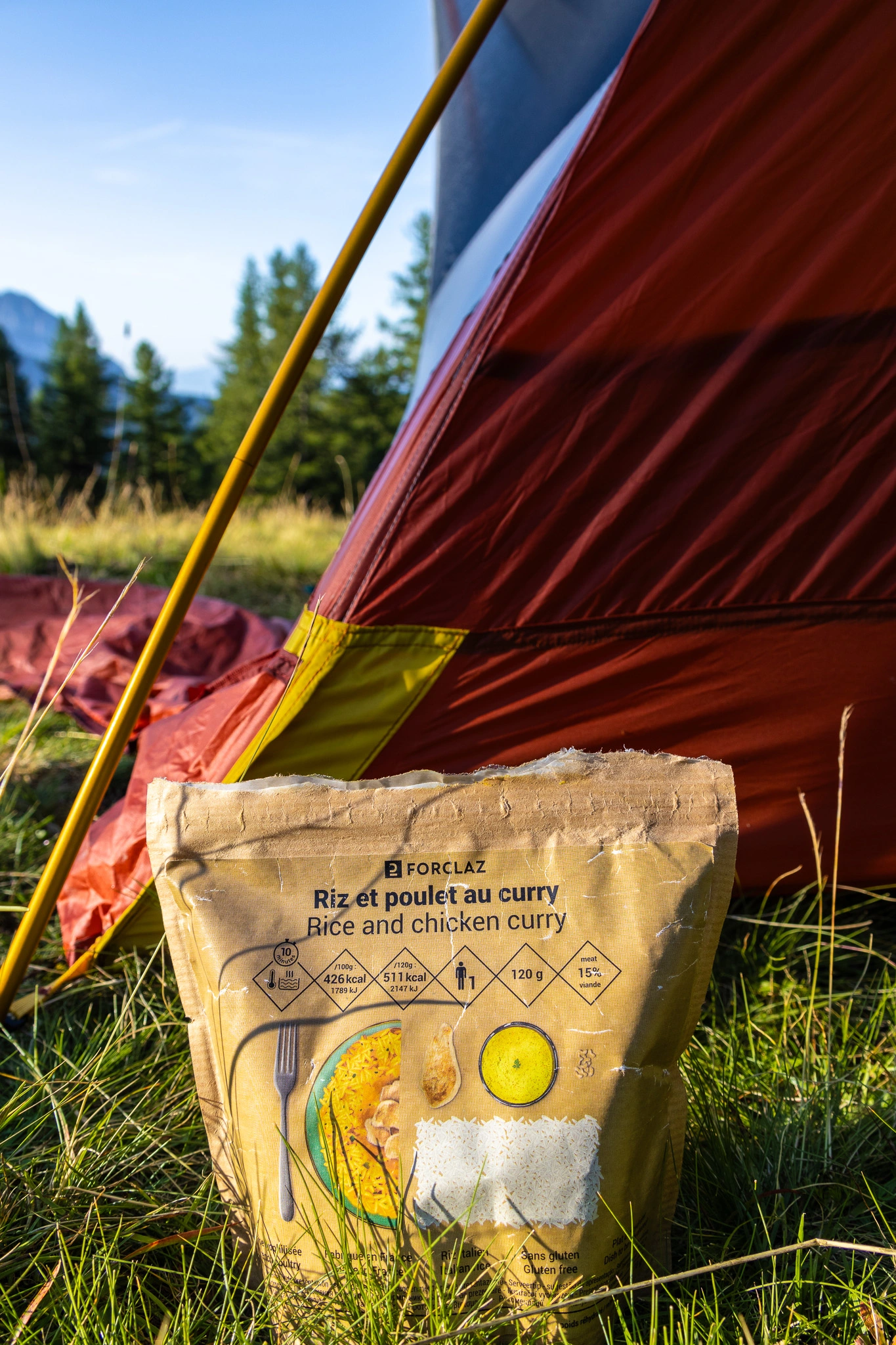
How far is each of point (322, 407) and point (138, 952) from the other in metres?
25.2

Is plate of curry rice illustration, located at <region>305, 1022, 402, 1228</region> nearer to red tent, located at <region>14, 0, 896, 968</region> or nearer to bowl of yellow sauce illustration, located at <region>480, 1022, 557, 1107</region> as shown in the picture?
bowl of yellow sauce illustration, located at <region>480, 1022, 557, 1107</region>

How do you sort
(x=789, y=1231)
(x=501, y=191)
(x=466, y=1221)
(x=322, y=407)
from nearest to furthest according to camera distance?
(x=466, y=1221) < (x=789, y=1231) < (x=501, y=191) < (x=322, y=407)

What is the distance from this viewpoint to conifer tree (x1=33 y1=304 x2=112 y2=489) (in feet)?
85.1

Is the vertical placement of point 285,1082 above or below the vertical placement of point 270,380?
below

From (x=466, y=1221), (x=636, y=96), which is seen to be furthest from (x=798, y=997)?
(x=636, y=96)

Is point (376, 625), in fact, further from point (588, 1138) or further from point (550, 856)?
point (588, 1138)

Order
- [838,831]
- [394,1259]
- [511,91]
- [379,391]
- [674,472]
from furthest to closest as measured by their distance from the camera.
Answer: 1. [379,391]
2. [511,91]
3. [674,472]
4. [838,831]
5. [394,1259]

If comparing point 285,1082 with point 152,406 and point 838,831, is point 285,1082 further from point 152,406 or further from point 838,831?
point 152,406

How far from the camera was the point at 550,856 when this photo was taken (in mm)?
867

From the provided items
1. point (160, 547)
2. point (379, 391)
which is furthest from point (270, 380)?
point (160, 547)

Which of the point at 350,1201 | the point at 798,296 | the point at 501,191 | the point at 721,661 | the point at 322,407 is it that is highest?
the point at 322,407

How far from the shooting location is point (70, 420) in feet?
86.2

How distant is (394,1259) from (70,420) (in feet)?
97.0

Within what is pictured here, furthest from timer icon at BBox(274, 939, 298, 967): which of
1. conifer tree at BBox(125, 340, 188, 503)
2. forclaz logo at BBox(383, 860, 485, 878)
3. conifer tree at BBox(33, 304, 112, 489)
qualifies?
conifer tree at BBox(125, 340, 188, 503)
